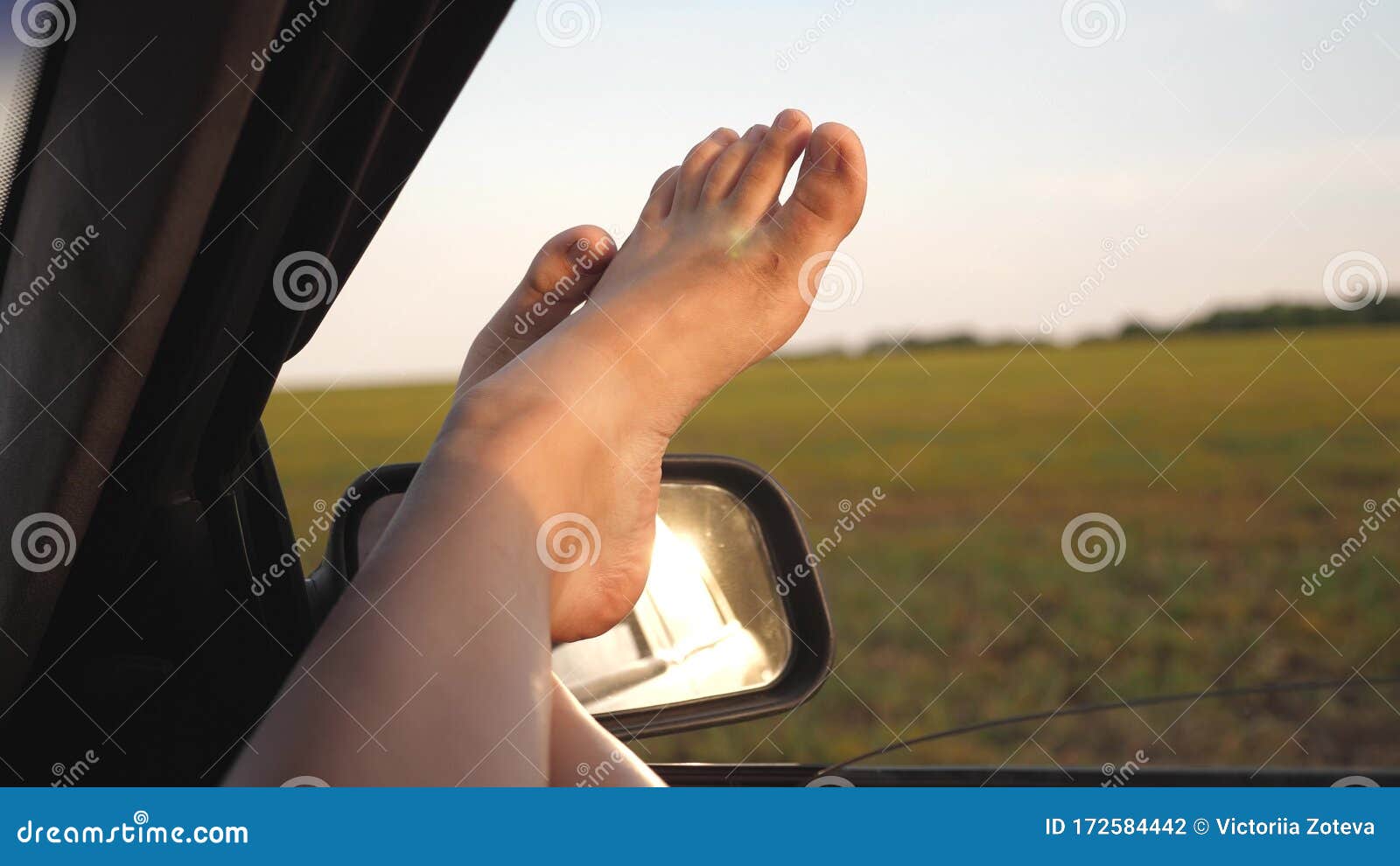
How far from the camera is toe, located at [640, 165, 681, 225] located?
6.06 feet

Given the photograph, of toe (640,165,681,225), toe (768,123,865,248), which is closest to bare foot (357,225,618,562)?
Answer: toe (640,165,681,225)

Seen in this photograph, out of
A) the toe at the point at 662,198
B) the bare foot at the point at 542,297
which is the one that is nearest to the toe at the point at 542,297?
the bare foot at the point at 542,297

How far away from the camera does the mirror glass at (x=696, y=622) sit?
1603mm

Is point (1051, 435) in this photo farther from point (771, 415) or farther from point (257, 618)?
point (257, 618)

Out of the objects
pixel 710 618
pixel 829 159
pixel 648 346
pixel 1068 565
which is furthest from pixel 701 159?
pixel 1068 565

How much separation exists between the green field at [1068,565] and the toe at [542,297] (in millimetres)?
199

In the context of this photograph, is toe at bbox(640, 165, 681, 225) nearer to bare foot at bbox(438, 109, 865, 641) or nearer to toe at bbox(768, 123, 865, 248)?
Answer: bare foot at bbox(438, 109, 865, 641)

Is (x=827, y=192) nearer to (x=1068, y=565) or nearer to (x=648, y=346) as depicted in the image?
(x=648, y=346)

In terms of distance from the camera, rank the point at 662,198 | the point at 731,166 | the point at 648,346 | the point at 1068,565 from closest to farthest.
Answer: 1. the point at 648,346
2. the point at 731,166
3. the point at 662,198
4. the point at 1068,565

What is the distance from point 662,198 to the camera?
190cm

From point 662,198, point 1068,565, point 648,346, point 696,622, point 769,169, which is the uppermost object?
point 1068,565

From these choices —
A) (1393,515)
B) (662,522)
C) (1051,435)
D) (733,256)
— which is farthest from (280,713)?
(1051,435)

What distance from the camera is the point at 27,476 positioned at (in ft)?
3.03

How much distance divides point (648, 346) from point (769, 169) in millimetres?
384
